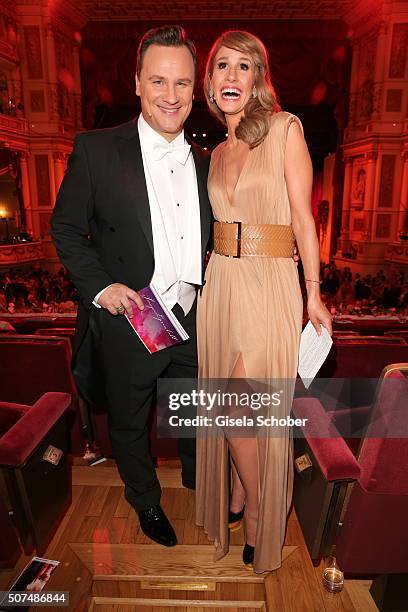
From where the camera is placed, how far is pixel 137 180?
1938 millimetres

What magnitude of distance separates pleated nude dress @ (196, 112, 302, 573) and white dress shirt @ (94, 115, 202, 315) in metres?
0.10

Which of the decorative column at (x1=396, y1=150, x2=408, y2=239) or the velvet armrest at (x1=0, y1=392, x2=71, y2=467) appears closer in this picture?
the velvet armrest at (x1=0, y1=392, x2=71, y2=467)

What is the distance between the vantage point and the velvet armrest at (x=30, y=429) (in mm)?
1896

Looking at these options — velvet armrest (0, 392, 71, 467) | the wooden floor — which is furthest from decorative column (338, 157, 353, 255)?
velvet armrest (0, 392, 71, 467)

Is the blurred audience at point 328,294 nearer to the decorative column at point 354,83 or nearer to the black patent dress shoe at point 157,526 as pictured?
the black patent dress shoe at point 157,526

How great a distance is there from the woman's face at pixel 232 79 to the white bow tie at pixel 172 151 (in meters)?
Result: 0.25

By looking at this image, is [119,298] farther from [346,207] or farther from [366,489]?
[346,207]

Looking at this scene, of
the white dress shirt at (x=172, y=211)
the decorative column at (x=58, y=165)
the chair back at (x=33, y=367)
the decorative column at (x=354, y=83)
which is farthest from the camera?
the decorative column at (x=58, y=165)

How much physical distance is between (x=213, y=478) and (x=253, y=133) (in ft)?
5.18

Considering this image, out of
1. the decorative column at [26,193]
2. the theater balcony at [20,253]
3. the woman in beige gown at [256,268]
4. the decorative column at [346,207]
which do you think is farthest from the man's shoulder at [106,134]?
the decorative column at [346,207]

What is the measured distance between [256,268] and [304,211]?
297 mm

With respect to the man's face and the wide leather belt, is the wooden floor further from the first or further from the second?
the man's face

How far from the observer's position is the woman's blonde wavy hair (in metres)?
1.78

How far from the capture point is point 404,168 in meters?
15.0
